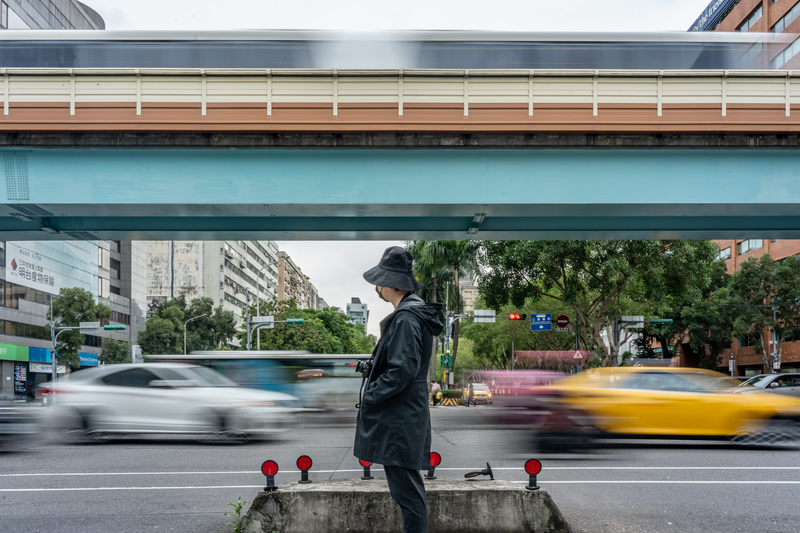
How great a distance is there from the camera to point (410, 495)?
12.4 ft

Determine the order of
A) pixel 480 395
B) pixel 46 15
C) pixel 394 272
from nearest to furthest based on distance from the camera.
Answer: pixel 394 272
pixel 480 395
pixel 46 15

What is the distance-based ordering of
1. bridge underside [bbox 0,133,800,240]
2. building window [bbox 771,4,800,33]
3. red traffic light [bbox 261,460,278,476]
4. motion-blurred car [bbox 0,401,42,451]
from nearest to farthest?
1. red traffic light [bbox 261,460,278,476]
2. motion-blurred car [bbox 0,401,42,451]
3. bridge underside [bbox 0,133,800,240]
4. building window [bbox 771,4,800,33]

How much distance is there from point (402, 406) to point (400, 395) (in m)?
0.06

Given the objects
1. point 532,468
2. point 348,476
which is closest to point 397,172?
point 348,476

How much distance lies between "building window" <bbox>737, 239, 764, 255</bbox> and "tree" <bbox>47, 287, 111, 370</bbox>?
5082cm

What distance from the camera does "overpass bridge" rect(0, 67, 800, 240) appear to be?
41.1ft

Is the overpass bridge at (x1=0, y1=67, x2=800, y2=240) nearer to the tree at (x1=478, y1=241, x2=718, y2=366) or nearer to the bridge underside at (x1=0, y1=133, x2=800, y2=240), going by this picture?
the bridge underside at (x1=0, y1=133, x2=800, y2=240)

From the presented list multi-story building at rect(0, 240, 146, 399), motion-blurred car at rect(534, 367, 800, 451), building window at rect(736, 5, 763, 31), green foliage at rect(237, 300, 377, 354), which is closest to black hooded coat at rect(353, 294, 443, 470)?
motion-blurred car at rect(534, 367, 800, 451)

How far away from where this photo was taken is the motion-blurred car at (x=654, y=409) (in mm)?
10500

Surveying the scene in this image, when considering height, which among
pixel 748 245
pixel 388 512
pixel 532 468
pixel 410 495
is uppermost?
pixel 748 245

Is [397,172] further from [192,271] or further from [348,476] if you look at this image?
[192,271]

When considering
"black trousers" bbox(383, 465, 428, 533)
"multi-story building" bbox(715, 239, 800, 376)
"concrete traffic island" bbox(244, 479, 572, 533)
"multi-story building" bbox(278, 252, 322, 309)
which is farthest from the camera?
"multi-story building" bbox(278, 252, 322, 309)

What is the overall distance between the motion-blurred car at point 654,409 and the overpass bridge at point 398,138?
3.69 meters

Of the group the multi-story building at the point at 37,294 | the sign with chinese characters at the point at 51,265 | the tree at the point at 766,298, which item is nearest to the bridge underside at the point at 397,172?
the tree at the point at 766,298
